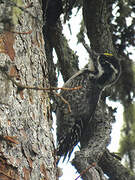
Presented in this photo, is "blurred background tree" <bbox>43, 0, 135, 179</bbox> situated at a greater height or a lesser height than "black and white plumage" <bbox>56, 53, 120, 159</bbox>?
greater

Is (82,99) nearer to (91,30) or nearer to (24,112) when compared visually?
(91,30)

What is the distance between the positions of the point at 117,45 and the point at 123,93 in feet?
9.35

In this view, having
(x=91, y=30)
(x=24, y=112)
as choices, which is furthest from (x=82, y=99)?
(x=24, y=112)

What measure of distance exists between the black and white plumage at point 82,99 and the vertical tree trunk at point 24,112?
160cm

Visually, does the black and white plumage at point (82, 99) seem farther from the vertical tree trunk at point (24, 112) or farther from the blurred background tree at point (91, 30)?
the vertical tree trunk at point (24, 112)

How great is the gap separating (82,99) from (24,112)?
249cm

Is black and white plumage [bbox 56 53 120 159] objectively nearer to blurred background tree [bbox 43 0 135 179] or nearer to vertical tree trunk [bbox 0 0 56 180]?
blurred background tree [bbox 43 0 135 179]

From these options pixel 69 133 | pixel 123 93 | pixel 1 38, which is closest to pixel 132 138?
pixel 123 93

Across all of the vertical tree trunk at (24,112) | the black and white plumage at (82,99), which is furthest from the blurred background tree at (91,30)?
the vertical tree trunk at (24,112)

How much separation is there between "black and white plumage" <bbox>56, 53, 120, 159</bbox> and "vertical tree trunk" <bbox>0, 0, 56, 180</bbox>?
160 centimetres

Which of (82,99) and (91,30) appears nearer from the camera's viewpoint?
(91,30)

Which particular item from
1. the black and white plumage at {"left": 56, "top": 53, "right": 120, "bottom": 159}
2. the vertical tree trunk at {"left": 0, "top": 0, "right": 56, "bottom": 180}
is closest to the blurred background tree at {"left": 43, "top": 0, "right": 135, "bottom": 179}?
the black and white plumage at {"left": 56, "top": 53, "right": 120, "bottom": 159}

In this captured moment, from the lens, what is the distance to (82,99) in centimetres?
489

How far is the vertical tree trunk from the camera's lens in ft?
7.06
